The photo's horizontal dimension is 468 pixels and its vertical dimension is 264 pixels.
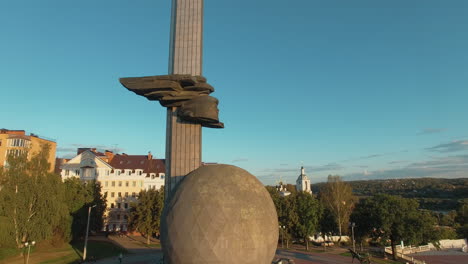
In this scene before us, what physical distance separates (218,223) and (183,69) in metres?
12.0

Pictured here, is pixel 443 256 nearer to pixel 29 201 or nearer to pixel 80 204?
pixel 80 204

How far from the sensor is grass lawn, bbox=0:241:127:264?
90.4ft

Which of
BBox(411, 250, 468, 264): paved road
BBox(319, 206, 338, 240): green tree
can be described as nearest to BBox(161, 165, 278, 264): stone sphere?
BBox(319, 206, 338, 240): green tree

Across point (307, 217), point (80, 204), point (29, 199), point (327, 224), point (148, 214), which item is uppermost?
point (29, 199)

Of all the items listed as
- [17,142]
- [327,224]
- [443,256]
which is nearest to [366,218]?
[327,224]

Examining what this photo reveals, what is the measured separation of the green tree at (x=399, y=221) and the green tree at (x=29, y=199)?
126ft

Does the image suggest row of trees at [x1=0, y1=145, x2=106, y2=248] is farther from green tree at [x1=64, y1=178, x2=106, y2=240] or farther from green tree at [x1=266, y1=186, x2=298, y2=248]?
green tree at [x1=266, y1=186, x2=298, y2=248]

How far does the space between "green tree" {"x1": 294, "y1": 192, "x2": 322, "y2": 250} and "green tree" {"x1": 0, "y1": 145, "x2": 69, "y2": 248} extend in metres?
31.2

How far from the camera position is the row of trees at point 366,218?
35.5m

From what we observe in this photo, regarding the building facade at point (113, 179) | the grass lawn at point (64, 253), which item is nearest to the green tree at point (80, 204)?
the grass lawn at point (64, 253)

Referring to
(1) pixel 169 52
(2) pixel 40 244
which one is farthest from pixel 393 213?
(2) pixel 40 244

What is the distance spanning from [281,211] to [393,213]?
15805mm

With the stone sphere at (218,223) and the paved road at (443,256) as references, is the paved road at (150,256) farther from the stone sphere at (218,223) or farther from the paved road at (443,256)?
the stone sphere at (218,223)

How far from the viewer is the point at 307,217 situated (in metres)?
41.9
